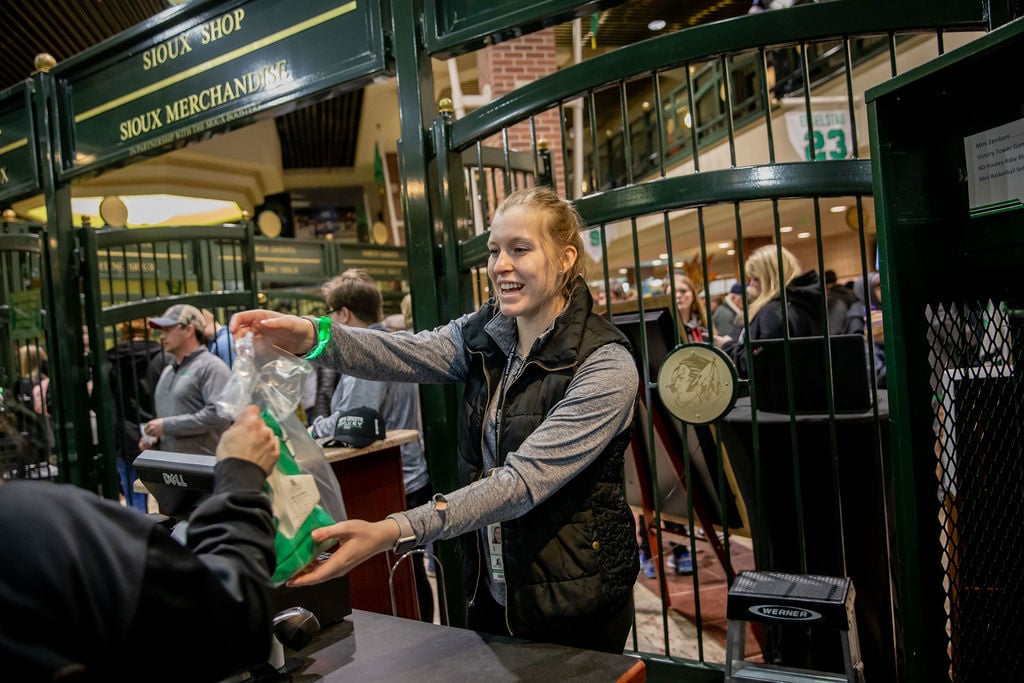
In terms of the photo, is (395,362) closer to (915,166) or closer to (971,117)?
(915,166)

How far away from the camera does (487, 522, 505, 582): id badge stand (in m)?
1.69

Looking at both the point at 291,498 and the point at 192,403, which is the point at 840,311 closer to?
the point at 291,498

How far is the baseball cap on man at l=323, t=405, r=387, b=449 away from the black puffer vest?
3.54 ft

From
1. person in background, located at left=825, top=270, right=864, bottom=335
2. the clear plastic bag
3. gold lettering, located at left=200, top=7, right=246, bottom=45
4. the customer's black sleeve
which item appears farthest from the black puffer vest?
person in background, located at left=825, top=270, right=864, bottom=335

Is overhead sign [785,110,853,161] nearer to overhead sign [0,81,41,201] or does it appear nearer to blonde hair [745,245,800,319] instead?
blonde hair [745,245,800,319]

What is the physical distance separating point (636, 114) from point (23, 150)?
13642 millimetres

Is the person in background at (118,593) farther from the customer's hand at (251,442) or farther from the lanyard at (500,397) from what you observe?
the lanyard at (500,397)

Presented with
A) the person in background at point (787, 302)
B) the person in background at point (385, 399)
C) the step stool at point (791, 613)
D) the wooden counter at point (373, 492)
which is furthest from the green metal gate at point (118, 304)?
the step stool at point (791, 613)

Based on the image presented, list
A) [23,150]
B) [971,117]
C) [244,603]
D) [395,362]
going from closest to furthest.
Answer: [244,603]
[971,117]
[395,362]
[23,150]

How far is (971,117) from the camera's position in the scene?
1361mm

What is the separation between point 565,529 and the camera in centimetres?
154

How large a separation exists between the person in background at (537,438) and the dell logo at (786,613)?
31 cm

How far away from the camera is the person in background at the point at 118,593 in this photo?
0.78 metres

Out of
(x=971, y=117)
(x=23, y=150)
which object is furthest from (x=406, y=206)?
(x=23, y=150)
